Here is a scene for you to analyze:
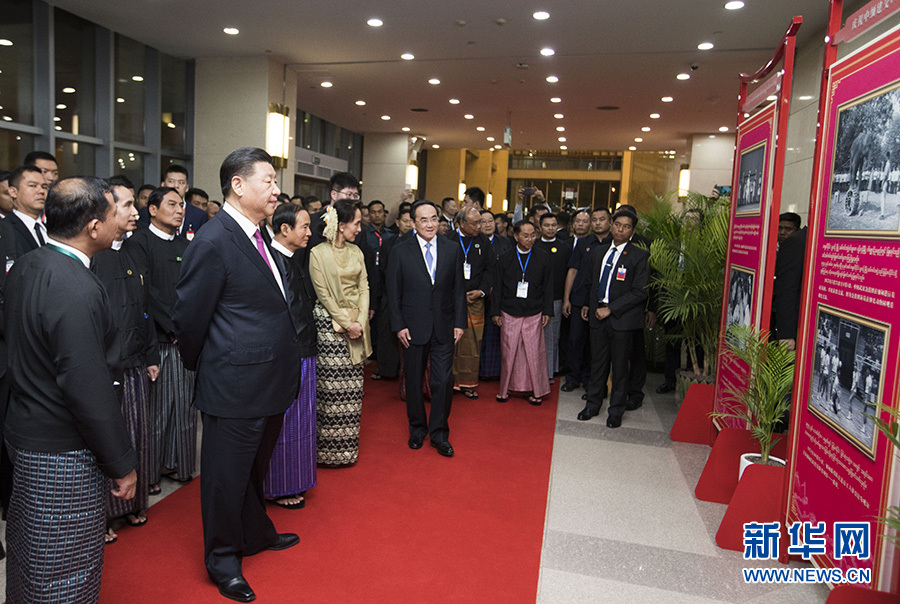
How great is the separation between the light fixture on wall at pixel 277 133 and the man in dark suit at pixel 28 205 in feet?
19.1

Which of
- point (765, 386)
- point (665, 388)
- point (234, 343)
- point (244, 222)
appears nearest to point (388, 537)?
point (234, 343)

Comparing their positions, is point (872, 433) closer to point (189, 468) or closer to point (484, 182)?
point (189, 468)

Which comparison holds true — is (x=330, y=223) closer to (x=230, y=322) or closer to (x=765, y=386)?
(x=230, y=322)

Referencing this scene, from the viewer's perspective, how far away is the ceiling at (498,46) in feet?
22.2

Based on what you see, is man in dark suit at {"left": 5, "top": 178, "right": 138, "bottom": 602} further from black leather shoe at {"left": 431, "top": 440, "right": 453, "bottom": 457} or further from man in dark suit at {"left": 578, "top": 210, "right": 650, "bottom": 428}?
man in dark suit at {"left": 578, "top": 210, "right": 650, "bottom": 428}

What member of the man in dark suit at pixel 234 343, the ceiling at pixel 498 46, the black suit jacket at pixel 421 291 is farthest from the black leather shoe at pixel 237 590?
the ceiling at pixel 498 46

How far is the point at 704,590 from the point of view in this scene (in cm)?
271

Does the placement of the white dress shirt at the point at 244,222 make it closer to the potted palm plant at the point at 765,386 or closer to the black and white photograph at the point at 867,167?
the black and white photograph at the point at 867,167

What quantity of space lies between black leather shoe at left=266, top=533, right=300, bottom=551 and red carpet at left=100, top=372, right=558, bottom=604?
0.04m

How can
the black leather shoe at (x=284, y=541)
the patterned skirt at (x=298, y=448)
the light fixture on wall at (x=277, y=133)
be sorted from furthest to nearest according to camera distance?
1. the light fixture on wall at (x=277, y=133)
2. the patterned skirt at (x=298, y=448)
3. the black leather shoe at (x=284, y=541)

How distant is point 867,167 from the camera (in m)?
2.31

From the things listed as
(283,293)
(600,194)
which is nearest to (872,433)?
(283,293)

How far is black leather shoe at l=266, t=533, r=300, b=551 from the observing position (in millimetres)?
2887

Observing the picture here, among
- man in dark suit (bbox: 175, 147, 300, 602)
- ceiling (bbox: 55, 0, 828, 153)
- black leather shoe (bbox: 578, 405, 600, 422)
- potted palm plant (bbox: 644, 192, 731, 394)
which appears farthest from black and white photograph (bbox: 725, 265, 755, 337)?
ceiling (bbox: 55, 0, 828, 153)
